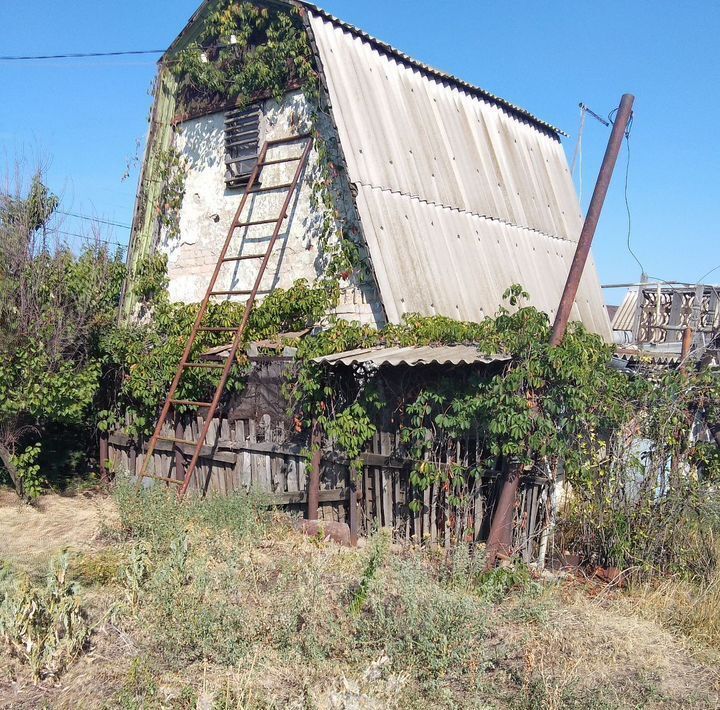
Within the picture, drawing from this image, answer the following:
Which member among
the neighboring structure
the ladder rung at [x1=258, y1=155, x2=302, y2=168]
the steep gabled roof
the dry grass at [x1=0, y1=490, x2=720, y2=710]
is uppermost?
the steep gabled roof

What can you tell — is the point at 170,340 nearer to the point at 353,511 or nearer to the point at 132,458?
the point at 132,458

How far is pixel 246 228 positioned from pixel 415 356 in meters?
4.36

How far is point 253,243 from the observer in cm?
1027

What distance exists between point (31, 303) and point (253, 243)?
9.61 ft

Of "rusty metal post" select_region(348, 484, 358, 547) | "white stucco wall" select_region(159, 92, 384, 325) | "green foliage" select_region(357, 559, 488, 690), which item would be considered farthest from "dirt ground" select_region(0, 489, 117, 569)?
"green foliage" select_region(357, 559, 488, 690)

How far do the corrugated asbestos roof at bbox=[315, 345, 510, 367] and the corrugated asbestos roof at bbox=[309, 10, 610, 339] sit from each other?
81cm

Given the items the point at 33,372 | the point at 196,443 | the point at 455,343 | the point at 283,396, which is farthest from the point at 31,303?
the point at 455,343

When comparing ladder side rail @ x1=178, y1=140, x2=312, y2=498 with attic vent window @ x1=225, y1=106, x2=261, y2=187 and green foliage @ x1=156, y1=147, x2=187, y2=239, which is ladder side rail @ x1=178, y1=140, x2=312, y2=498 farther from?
green foliage @ x1=156, y1=147, x2=187, y2=239

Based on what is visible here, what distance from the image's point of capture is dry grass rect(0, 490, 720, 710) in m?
4.47

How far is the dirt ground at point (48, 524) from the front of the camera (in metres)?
7.63

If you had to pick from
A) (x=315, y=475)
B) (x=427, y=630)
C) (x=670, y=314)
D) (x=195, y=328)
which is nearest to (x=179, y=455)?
(x=195, y=328)

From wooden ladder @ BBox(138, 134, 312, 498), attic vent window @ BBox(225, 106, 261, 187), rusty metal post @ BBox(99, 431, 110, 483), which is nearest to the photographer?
wooden ladder @ BBox(138, 134, 312, 498)

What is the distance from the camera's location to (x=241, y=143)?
10617 mm

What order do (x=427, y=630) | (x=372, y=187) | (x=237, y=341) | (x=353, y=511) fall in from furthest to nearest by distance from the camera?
(x=372, y=187) < (x=237, y=341) < (x=353, y=511) < (x=427, y=630)
